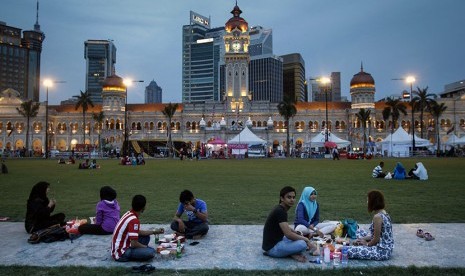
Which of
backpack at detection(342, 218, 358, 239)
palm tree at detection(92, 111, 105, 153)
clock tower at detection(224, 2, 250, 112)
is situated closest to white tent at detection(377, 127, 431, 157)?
clock tower at detection(224, 2, 250, 112)

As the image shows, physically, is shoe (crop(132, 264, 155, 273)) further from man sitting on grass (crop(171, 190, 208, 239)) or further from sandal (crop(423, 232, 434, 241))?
sandal (crop(423, 232, 434, 241))

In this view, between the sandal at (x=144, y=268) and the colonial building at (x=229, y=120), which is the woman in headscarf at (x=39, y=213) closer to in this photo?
the sandal at (x=144, y=268)

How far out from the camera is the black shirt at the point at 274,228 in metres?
6.81

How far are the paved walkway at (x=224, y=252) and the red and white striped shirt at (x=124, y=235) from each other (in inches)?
8.4

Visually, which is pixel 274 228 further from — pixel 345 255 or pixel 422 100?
pixel 422 100

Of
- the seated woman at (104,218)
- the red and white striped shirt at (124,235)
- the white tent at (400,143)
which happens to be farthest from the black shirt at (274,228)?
the white tent at (400,143)

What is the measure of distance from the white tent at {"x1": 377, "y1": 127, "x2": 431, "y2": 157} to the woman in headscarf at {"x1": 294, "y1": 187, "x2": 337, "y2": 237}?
54.8m

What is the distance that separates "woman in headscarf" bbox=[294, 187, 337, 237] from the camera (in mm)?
8156

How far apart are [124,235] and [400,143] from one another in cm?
5862

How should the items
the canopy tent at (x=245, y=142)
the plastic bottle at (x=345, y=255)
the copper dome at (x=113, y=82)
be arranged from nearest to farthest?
the plastic bottle at (x=345, y=255)
the canopy tent at (x=245, y=142)
the copper dome at (x=113, y=82)

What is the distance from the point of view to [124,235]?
6.75 m

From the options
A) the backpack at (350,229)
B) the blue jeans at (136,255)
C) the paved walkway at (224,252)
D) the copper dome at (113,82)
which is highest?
the copper dome at (113,82)

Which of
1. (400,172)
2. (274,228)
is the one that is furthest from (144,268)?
(400,172)

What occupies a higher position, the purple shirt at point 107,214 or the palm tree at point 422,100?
the palm tree at point 422,100
